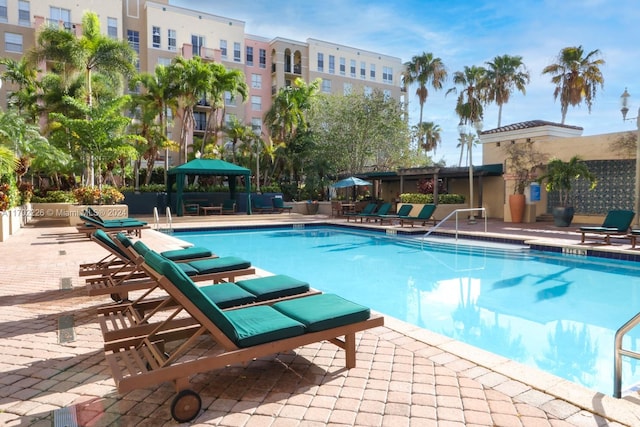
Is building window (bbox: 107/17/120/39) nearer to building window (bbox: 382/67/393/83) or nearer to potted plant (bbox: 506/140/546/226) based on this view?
building window (bbox: 382/67/393/83)

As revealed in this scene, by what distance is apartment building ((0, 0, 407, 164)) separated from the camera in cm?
3100

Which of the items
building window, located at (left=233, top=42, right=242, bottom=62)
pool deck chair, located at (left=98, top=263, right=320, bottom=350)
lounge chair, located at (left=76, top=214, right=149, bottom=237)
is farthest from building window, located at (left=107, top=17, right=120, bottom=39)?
pool deck chair, located at (left=98, top=263, right=320, bottom=350)

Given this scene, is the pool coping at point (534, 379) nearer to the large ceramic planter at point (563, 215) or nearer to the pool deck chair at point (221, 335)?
the pool deck chair at point (221, 335)

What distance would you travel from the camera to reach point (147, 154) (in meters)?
27.5

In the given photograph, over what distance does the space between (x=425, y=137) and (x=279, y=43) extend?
18.9m

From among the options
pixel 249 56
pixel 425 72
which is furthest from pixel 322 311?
pixel 249 56

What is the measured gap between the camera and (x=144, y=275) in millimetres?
5109

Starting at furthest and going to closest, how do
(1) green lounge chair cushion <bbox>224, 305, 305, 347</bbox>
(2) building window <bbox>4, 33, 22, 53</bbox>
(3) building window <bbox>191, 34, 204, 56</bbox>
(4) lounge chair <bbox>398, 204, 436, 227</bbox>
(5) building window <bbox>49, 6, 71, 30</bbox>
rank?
(3) building window <bbox>191, 34, 204, 56</bbox>
(5) building window <bbox>49, 6, 71, 30</bbox>
(2) building window <bbox>4, 33, 22, 53</bbox>
(4) lounge chair <bbox>398, 204, 436, 227</bbox>
(1) green lounge chair cushion <bbox>224, 305, 305, 347</bbox>

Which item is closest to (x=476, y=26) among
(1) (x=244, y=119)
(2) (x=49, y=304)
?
(2) (x=49, y=304)

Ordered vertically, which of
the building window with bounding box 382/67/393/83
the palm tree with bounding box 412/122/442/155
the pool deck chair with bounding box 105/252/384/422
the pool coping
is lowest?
the pool coping

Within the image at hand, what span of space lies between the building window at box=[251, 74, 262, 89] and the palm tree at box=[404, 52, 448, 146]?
14.1m

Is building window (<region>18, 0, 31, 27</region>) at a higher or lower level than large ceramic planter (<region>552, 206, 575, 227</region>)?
higher

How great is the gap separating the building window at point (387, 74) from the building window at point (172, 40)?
23252 millimetres

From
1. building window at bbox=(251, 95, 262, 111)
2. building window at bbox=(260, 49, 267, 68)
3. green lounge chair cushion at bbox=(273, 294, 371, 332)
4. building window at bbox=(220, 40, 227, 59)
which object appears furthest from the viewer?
building window at bbox=(260, 49, 267, 68)
